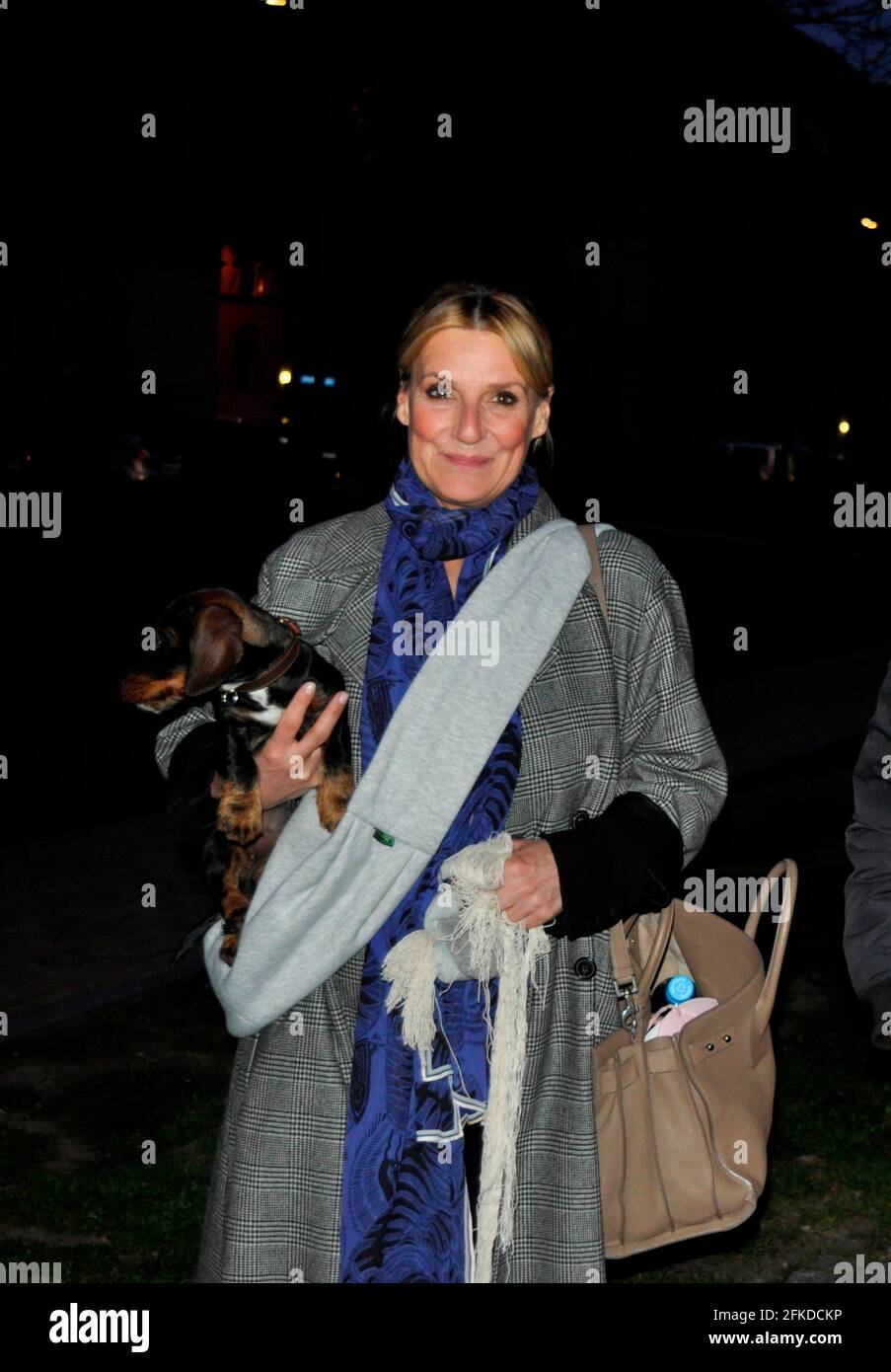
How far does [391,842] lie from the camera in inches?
121

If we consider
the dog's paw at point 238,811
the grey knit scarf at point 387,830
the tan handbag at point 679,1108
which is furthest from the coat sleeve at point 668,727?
the dog's paw at point 238,811

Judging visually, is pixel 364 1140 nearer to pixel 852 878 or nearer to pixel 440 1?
pixel 852 878

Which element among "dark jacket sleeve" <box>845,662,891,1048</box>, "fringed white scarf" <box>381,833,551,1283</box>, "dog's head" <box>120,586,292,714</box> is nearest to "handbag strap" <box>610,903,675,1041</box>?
"fringed white scarf" <box>381,833,551,1283</box>

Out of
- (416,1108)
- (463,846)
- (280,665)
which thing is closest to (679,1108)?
(416,1108)

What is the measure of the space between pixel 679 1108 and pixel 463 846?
2.24 ft

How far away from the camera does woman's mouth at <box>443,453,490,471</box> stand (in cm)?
327

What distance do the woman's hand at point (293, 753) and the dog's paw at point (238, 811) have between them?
0.02 metres

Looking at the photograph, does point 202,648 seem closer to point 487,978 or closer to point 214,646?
point 214,646

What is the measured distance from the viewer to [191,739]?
3.56 metres

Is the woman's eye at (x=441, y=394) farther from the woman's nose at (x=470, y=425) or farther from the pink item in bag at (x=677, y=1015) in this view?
the pink item in bag at (x=677, y=1015)

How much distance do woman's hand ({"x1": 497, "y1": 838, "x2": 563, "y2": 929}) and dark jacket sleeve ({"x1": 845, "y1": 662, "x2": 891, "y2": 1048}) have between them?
58 cm

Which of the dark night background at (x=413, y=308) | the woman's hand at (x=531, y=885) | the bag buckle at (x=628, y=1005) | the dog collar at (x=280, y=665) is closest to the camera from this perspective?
the woman's hand at (x=531, y=885)

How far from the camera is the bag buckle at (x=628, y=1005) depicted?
329 centimetres

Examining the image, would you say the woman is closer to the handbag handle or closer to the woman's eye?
the woman's eye
